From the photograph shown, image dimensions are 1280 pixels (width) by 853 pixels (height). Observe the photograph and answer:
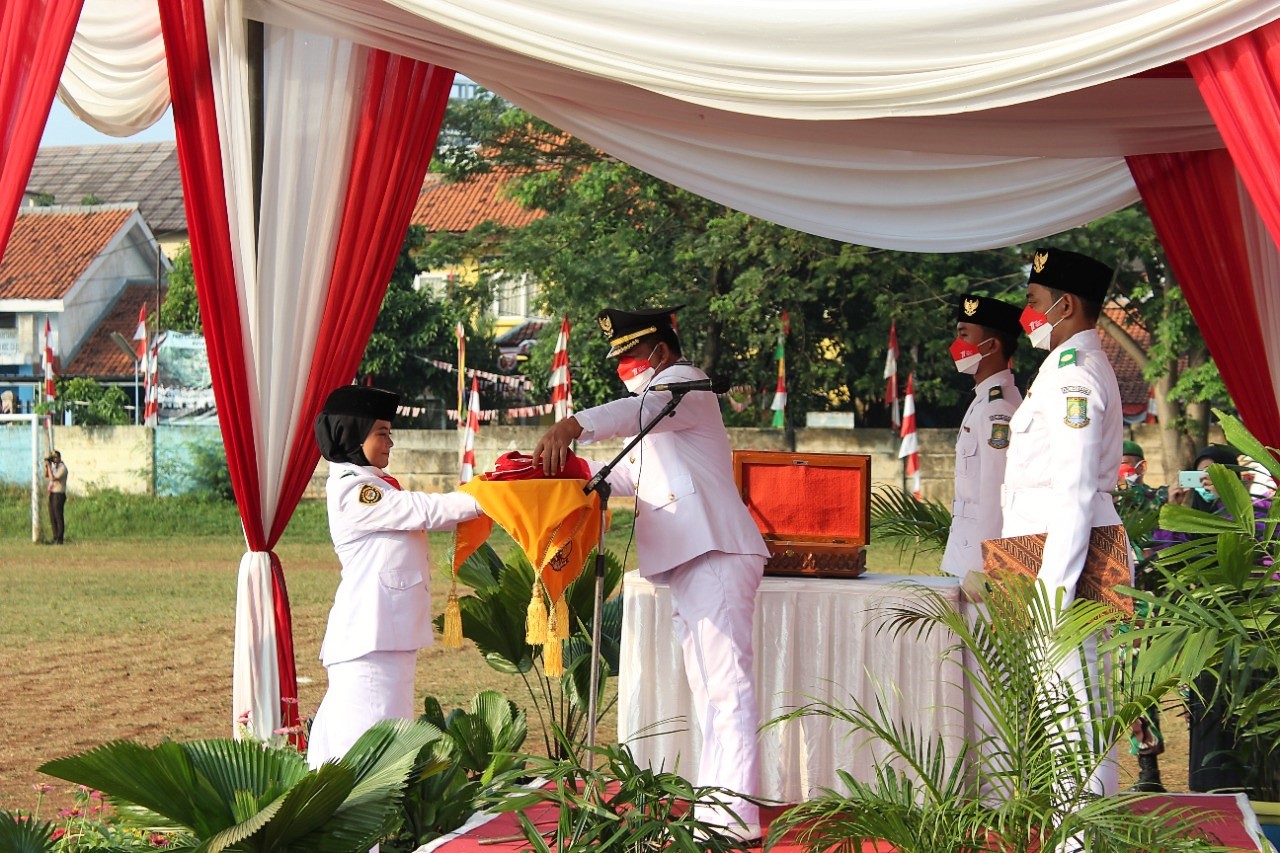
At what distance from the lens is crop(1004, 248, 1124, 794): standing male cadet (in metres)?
4.06

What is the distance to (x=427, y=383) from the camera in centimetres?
2780

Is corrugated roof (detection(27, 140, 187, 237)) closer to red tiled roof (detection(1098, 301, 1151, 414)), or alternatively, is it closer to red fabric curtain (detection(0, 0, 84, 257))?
red tiled roof (detection(1098, 301, 1151, 414))

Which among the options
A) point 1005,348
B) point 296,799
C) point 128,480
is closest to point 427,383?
point 128,480

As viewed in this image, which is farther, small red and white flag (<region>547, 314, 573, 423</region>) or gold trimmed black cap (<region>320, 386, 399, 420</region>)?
small red and white flag (<region>547, 314, 573, 423</region>)

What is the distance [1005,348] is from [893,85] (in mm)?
1796

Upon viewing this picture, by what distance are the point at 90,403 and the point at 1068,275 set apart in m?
27.0

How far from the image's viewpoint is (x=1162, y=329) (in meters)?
19.3

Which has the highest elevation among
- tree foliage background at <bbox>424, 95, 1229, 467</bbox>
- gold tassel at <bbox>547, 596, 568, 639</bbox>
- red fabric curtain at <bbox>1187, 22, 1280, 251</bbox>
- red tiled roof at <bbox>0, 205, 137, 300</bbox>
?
red tiled roof at <bbox>0, 205, 137, 300</bbox>

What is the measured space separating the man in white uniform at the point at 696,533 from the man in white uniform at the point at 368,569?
52 cm

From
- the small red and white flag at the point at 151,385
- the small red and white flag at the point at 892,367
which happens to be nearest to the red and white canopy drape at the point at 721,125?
the small red and white flag at the point at 892,367

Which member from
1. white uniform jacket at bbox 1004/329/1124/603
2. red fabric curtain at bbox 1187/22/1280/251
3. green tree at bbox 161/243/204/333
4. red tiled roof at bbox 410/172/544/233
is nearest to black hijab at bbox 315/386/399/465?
white uniform jacket at bbox 1004/329/1124/603

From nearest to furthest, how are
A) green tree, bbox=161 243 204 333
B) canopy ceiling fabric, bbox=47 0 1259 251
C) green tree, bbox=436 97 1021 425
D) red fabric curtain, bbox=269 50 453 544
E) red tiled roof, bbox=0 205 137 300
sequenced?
canopy ceiling fabric, bbox=47 0 1259 251 < red fabric curtain, bbox=269 50 453 544 < green tree, bbox=436 97 1021 425 < green tree, bbox=161 243 204 333 < red tiled roof, bbox=0 205 137 300

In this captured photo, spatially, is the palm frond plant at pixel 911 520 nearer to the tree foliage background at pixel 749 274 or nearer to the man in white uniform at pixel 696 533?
the man in white uniform at pixel 696 533

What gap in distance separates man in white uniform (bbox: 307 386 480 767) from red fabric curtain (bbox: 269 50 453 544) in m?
0.40
